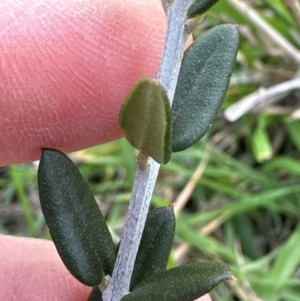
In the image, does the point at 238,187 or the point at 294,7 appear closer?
the point at 294,7

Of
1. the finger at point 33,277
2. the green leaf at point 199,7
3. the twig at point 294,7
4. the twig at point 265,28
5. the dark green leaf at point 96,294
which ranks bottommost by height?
A: the finger at point 33,277

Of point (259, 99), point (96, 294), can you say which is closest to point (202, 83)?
point (96, 294)

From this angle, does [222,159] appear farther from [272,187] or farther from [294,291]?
[294,291]

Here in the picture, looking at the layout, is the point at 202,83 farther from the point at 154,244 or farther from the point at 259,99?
the point at 259,99

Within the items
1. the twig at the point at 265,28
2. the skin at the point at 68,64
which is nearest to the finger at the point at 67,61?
the skin at the point at 68,64

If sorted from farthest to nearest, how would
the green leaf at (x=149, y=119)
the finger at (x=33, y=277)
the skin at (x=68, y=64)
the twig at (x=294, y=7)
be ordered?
the twig at (x=294, y=7)
the finger at (x=33, y=277)
the skin at (x=68, y=64)
the green leaf at (x=149, y=119)

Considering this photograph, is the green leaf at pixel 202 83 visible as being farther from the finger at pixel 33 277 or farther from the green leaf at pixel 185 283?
the finger at pixel 33 277

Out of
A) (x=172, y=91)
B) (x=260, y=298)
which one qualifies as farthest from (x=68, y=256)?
(x=260, y=298)
